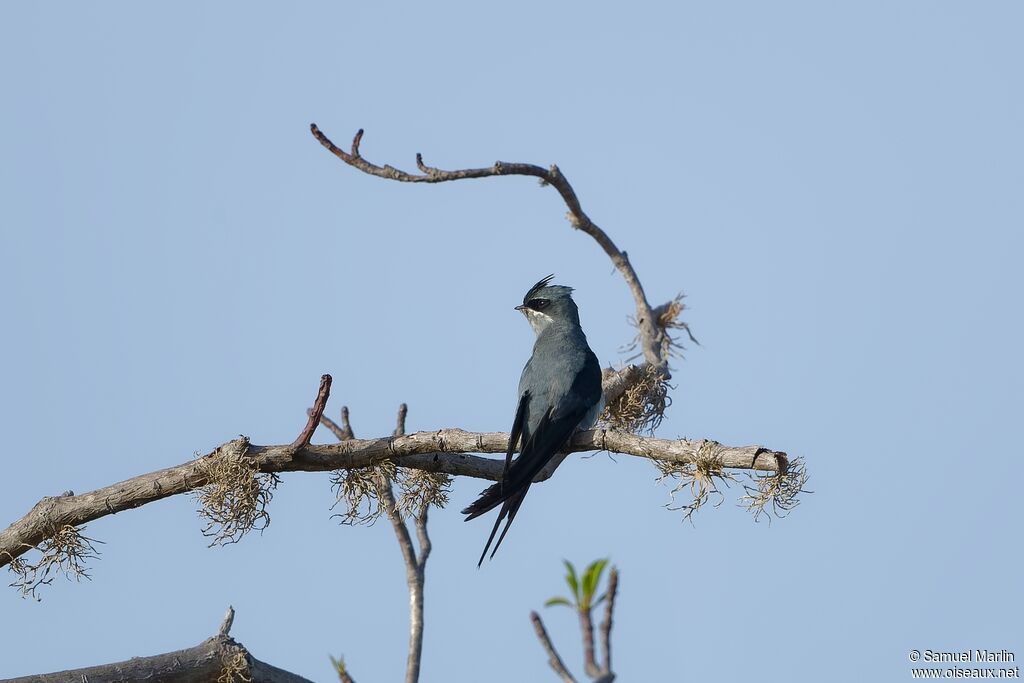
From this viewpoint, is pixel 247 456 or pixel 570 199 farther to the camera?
pixel 570 199

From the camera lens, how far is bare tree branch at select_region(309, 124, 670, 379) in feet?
20.6

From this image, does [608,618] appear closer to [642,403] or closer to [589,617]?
[589,617]

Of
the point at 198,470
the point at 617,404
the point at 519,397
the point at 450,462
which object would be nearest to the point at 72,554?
the point at 198,470

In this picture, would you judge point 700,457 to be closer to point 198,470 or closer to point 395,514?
point 198,470

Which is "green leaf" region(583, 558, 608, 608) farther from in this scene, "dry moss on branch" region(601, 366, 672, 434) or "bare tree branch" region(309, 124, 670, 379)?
"dry moss on branch" region(601, 366, 672, 434)

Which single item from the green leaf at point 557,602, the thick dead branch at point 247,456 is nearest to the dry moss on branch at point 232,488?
the thick dead branch at point 247,456

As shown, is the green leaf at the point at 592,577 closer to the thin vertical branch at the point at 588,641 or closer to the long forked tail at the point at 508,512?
the thin vertical branch at the point at 588,641

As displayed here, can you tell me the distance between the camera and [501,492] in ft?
20.2

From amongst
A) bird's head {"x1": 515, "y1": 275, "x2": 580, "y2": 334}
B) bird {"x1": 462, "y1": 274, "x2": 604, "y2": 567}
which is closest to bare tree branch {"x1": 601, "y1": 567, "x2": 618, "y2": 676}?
bird {"x1": 462, "y1": 274, "x2": 604, "y2": 567}

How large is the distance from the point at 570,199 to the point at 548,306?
3.74 ft

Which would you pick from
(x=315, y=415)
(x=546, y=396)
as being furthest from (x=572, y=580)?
(x=546, y=396)

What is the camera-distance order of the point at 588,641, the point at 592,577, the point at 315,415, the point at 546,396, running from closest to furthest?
the point at 588,641 → the point at 592,577 → the point at 315,415 → the point at 546,396

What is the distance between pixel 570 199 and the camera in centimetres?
786

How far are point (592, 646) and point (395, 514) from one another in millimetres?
5197
